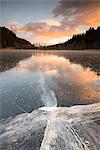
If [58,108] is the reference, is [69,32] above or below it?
above

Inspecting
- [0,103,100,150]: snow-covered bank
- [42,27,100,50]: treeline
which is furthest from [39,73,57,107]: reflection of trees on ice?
[42,27,100,50]: treeline

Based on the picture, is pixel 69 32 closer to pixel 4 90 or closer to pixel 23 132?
pixel 4 90

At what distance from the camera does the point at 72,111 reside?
4.44 m

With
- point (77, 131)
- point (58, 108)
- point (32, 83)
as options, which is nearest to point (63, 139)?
point (77, 131)

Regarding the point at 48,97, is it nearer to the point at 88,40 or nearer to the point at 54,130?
the point at 54,130

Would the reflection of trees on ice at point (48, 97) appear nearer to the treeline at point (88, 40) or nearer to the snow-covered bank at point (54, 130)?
the snow-covered bank at point (54, 130)

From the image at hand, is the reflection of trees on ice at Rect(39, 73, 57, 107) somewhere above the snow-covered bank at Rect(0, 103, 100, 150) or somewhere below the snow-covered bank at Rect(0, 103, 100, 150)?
above

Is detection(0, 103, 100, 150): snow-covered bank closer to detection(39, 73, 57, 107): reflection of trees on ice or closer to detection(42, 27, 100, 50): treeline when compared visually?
detection(39, 73, 57, 107): reflection of trees on ice

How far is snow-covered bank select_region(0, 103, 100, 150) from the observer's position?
10.4 ft

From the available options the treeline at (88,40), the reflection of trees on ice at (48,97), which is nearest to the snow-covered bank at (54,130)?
the reflection of trees on ice at (48,97)

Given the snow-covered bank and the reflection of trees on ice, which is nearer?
the snow-covered bank

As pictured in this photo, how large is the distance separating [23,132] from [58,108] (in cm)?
120

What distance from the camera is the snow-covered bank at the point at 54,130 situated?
3.18 meters

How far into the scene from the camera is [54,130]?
11.8 feet
